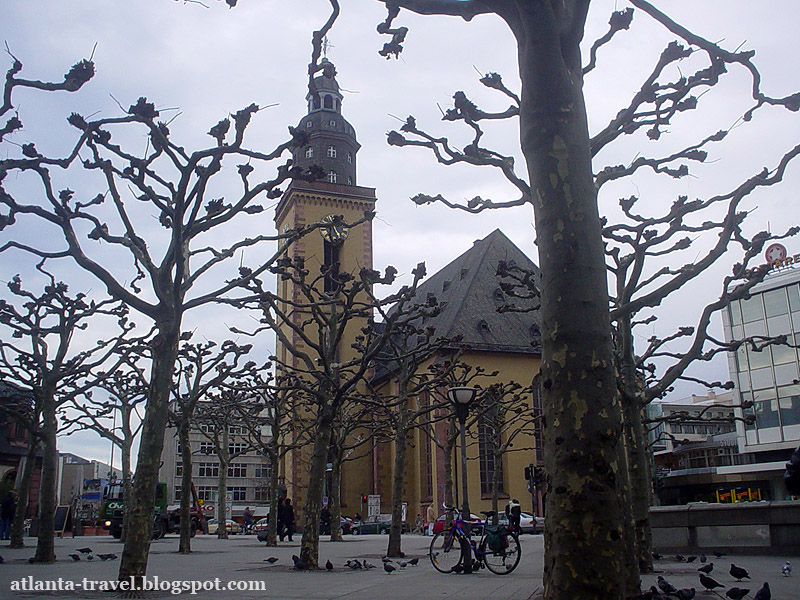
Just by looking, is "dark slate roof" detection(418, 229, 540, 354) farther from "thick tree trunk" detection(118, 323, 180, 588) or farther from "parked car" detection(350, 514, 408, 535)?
"thick tree trunk" detection(118, 323, 180, 588)

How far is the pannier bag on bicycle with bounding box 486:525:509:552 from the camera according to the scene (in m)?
13.4

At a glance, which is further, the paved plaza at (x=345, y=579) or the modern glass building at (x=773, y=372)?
the modern glass building at (x=773, y=372)

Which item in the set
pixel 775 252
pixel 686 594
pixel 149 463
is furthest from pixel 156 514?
pixel 775 252

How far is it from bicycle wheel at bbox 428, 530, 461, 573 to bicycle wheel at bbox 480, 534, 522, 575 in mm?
475

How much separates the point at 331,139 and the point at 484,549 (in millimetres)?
46229

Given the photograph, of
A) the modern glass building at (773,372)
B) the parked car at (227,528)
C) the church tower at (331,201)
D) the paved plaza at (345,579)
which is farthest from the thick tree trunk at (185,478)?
the modern glass building at (773,372)

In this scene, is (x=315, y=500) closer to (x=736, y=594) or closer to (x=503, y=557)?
(x=503, y=557)

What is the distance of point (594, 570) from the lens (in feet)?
13.0

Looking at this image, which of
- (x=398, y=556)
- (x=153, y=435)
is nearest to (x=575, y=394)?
(x=153, y=435)

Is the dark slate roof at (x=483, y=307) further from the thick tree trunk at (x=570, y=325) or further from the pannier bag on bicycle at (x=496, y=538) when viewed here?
the thick tree trunk at (x=570, y=325)

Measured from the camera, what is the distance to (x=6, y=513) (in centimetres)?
2558

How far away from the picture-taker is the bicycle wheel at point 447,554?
1344cm

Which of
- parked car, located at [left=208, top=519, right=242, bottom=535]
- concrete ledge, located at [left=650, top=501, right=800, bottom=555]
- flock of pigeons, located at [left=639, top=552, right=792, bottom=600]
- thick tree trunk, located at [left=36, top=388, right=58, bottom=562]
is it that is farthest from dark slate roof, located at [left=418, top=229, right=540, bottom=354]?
flock of pigeons, located at [left=639, top=552, right=792, bottom=600]

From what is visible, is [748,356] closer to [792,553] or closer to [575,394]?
[792,553]
